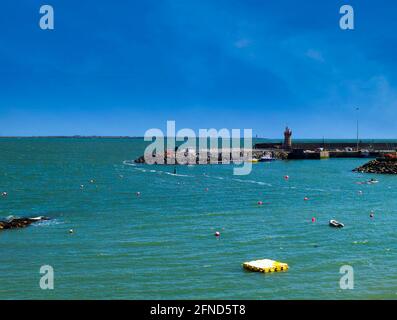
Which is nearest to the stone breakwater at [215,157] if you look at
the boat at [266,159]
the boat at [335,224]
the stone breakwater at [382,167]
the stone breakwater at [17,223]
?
the boat at [266,159]

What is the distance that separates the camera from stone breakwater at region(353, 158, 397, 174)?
10219 centimetres

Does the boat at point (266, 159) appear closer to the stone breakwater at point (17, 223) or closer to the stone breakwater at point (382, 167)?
the stone breakwater at point (382, 167)

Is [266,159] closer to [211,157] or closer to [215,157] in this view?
[215,157]

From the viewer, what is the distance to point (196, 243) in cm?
3803

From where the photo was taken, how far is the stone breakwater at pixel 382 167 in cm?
10219

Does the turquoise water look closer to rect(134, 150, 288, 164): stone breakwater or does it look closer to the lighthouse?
rect(134, 150, 288, 164): stone breakwater

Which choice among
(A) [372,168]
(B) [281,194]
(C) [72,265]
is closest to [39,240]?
(C) [72,265]

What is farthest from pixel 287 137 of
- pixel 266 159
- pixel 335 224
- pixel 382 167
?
pixel 335 224

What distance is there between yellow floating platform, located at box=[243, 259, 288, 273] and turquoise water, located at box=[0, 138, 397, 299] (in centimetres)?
52

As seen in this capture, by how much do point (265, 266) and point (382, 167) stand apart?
82.1 meters

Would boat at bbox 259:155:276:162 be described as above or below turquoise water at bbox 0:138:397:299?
above

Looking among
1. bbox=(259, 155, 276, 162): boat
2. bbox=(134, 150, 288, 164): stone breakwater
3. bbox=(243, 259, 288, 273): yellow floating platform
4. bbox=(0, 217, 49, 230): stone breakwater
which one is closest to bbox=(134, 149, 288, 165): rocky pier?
bbox=(134, 150, 288, 164): stone breakwater
